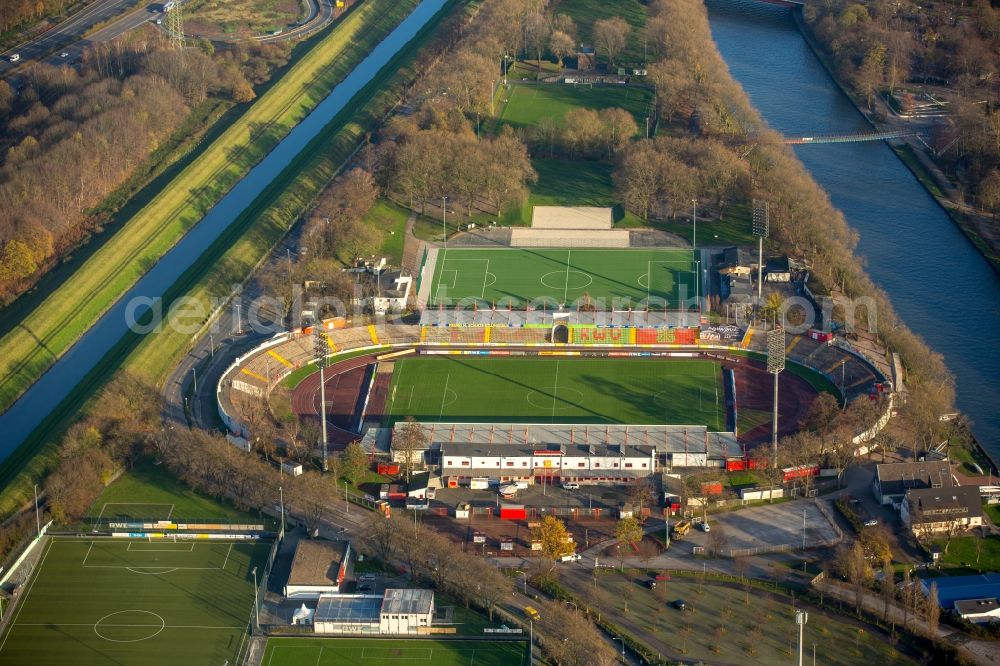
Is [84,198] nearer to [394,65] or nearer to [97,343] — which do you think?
[97,343]

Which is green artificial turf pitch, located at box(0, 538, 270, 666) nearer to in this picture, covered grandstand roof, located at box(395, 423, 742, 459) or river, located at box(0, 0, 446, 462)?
covered grandstand roof, located at box(395, 423, 742, 459)

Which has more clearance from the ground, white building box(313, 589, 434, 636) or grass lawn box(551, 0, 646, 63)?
white building box(313, 589, 434, 636)

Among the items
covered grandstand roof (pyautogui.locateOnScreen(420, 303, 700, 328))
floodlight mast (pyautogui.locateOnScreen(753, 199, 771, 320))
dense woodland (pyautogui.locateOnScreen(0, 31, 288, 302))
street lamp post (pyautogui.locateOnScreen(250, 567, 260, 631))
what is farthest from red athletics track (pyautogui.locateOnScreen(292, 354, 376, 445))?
floodlight mast (pyautogui.locateOnScreen(753, 199, 771, 320))

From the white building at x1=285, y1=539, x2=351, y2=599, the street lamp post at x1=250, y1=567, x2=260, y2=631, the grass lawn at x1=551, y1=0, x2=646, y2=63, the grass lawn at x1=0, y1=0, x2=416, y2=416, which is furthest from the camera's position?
the grass lawn at x1=551, y1=0, x2=646, y2=63

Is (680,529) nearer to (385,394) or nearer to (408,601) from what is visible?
(408,601)

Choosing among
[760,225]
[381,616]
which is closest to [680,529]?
[381,616]

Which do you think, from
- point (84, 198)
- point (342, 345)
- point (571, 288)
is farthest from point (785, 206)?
point (84, 198)
